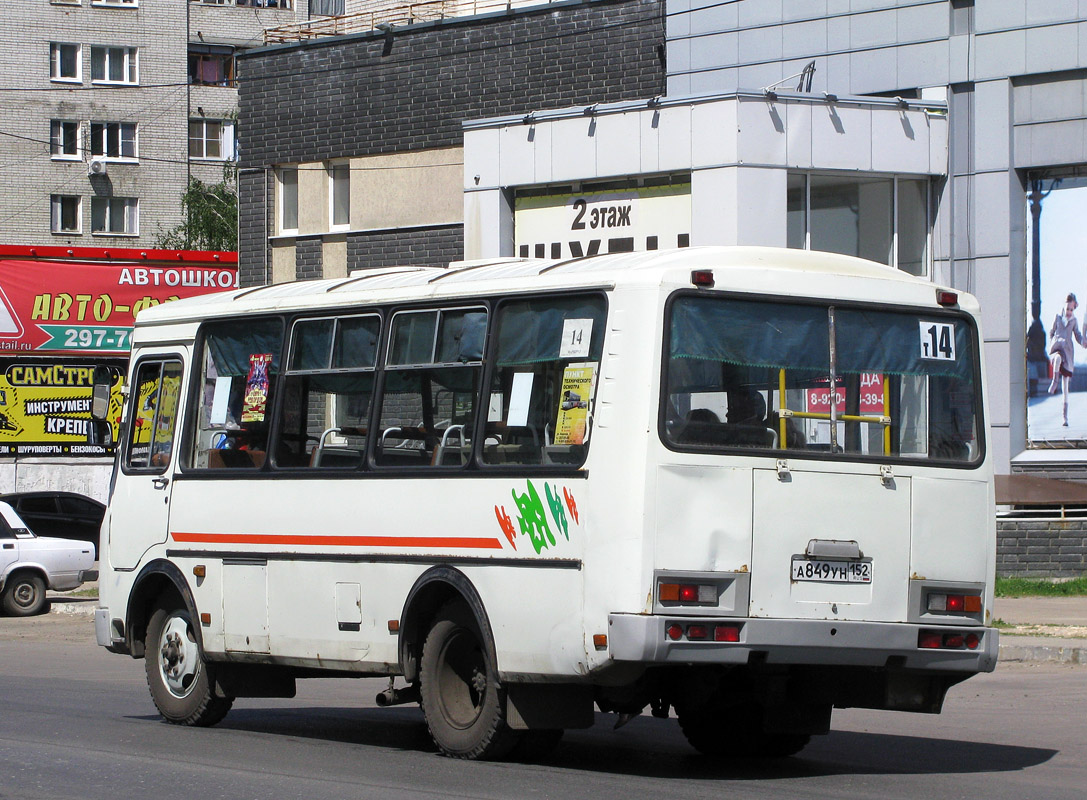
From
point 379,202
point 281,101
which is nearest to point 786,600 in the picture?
point 379,202

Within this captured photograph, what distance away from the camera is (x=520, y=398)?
952cm

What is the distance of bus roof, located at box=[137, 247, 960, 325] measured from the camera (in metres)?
9.12

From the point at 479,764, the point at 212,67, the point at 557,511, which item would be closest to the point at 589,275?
the point at 557,511

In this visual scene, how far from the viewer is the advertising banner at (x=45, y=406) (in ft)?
130

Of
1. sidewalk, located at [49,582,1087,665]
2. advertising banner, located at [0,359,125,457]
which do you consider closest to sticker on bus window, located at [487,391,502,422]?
sidewalk, located at [49,582,1087,665]

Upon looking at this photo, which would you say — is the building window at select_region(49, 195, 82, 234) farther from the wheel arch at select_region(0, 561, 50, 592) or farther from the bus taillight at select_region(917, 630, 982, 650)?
the bus taillight at select_region(917, 630, 982, 650)

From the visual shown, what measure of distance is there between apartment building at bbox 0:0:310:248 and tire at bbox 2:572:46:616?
37.8 meters

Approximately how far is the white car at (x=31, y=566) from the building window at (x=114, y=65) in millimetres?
40460

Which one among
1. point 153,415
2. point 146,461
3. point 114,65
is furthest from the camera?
point 114,65

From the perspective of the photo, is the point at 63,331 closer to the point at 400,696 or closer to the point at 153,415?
the point at 153,415

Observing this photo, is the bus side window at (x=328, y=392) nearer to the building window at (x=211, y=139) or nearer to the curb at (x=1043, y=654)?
the curb at (x=1043, y=654)

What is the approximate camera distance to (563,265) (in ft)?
31.8

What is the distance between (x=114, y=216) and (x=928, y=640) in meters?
56.5

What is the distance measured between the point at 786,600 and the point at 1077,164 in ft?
49.8
